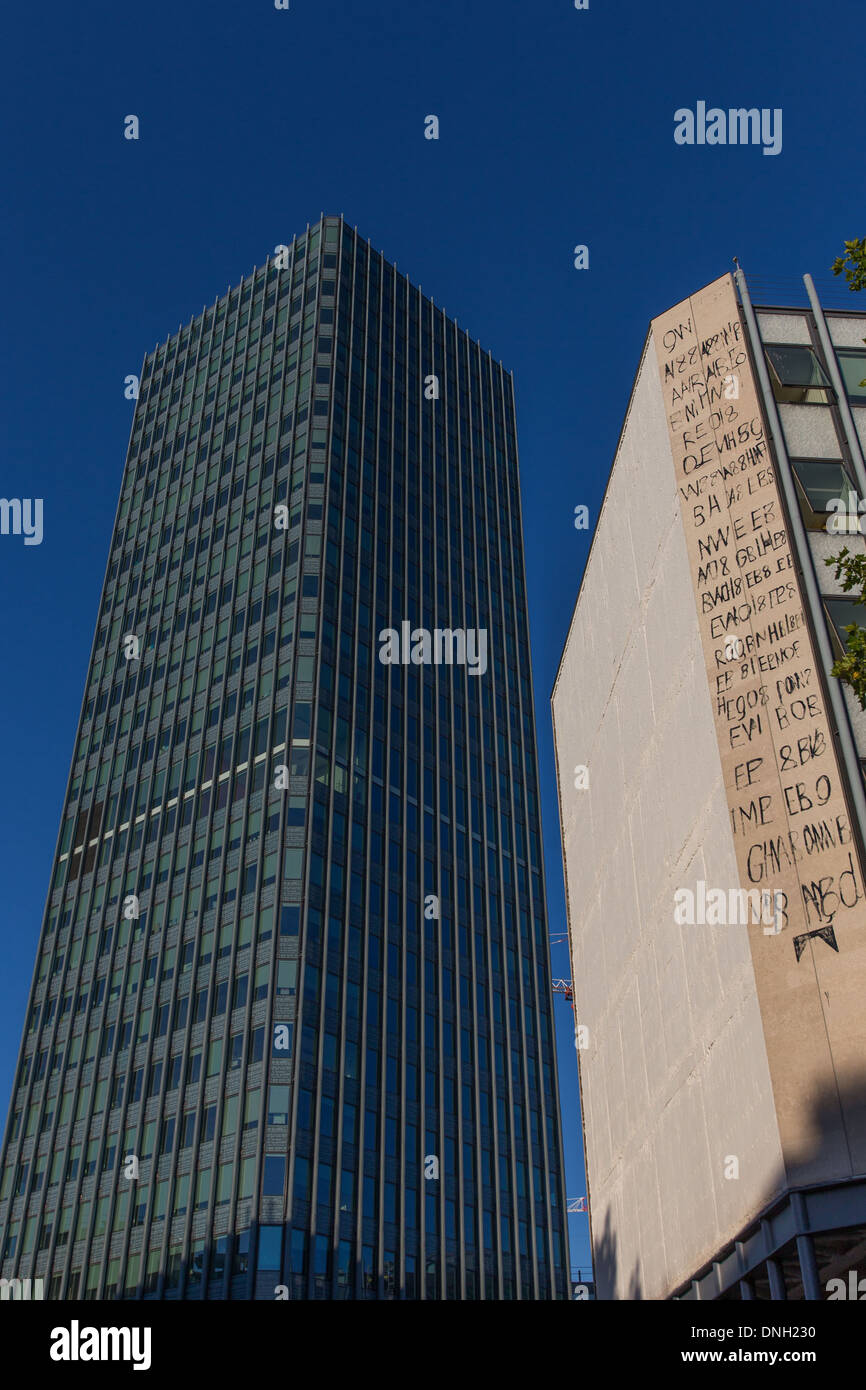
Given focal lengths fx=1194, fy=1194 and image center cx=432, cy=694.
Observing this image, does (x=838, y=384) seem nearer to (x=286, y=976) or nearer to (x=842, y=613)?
(x=842, y=613)

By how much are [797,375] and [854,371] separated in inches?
49.8

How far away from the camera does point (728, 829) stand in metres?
23.4

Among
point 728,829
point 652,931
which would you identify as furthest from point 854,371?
point 652,931

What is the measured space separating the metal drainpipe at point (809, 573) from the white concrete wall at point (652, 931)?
107 inches

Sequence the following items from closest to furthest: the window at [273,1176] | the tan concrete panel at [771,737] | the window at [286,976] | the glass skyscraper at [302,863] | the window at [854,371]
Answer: the tan concrete panel at [771,737] → the window at [854,371] → the window at [273,1176] → the glass skyscraper at [302,863] → the window at [286,976]

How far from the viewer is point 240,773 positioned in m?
77.8

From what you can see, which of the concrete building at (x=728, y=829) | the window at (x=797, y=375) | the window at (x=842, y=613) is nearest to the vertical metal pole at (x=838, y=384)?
the concrete building at (x=728, y=829)

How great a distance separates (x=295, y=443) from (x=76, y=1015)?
44.4 m

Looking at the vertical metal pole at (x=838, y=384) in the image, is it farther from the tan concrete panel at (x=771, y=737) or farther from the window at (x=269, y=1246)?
the window at (x=269, y=1246)

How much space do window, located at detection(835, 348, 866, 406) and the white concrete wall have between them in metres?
4.47

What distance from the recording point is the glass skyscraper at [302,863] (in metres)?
65.1

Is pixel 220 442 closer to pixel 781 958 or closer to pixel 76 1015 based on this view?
pixel 76 1015

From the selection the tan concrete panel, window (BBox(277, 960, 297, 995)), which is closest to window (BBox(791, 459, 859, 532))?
the tan concrete panel

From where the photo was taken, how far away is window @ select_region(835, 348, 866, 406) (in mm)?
27172
